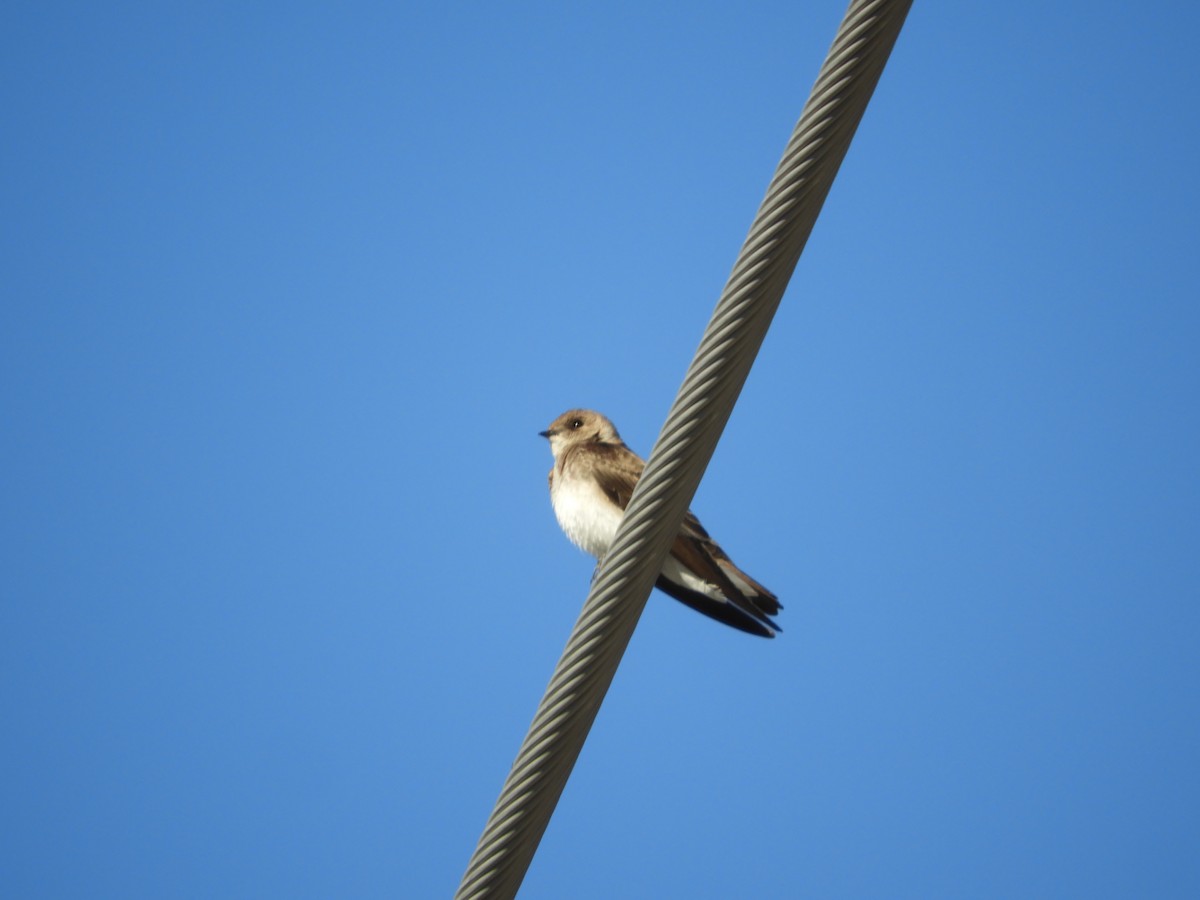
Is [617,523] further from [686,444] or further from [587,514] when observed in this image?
[686,444]

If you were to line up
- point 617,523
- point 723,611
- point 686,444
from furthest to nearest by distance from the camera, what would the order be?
point 617,523 → point 723,611 → point 686,444

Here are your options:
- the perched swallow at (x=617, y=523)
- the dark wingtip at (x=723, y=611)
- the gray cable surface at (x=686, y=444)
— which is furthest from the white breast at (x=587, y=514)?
the gray cable surface at (x=686, y=444)

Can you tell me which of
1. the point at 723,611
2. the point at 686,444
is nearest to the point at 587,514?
the point at 723,611

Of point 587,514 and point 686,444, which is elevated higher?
point 587,514

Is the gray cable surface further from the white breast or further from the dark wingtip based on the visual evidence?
the white breast

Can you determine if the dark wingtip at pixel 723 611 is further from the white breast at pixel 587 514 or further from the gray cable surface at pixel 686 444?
the gray cable surface at pixel 686 444

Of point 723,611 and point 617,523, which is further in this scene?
point 617,523

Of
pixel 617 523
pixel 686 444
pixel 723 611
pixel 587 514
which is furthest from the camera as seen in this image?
pixel 587 514

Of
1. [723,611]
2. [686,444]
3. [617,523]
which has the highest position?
[617,523]
